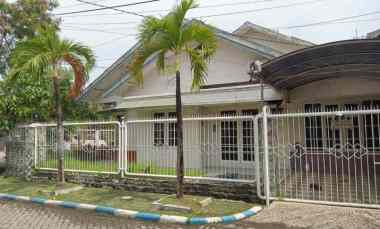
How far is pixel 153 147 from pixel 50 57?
12.9ft

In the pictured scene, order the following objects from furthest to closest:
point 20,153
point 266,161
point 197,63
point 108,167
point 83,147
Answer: point 20,153
point 83,147
point 108,167
point 197,63
point 266,161

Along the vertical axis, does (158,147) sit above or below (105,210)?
above

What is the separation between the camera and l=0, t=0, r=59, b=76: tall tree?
19.6 metres

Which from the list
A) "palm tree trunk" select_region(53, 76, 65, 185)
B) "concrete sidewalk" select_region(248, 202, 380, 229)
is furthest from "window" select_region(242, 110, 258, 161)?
"palm tree trunk" select_region(53, 76, 65, 185)

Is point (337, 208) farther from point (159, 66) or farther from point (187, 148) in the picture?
point (159, 66)

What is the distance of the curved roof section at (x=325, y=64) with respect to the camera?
895 cm

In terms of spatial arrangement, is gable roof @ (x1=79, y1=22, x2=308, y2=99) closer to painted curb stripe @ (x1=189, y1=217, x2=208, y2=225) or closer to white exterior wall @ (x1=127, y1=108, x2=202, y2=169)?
white exterior wall @ (x1=127, y1=108, x2=202, y2=169)

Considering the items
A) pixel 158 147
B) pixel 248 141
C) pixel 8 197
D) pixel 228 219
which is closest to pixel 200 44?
pixel 248 141

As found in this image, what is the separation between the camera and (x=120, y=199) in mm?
9227

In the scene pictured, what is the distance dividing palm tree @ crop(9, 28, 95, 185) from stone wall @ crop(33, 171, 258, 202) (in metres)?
0.89

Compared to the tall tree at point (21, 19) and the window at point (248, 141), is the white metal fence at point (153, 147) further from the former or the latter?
the tall tree at point (21, 19)

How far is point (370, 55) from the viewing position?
30.0 feet

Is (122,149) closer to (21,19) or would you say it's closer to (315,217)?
(315,217)

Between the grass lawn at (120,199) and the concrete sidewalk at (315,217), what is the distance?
2.49 feet
